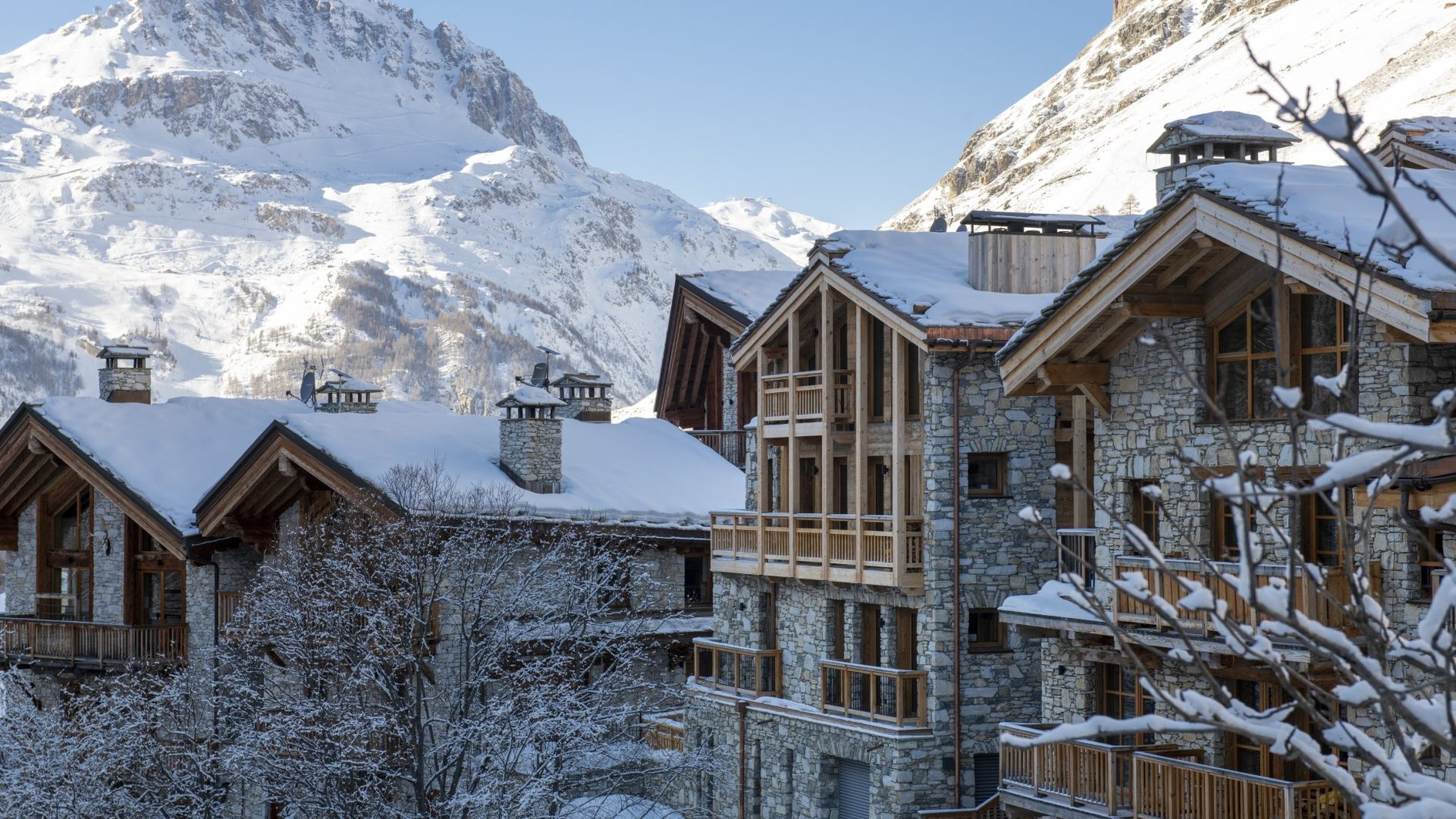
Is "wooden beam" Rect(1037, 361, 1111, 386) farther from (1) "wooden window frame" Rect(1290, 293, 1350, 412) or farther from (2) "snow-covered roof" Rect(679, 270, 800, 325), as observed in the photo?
(2) "snow-covered roof" Rect(679, 270, 800, 325)

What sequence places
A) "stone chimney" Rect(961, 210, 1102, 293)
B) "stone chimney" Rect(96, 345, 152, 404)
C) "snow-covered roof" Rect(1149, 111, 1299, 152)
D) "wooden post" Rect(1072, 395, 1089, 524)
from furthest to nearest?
"stone chimney" Rect(96, 345, 152, 404) → "stone chimney" Rect(961, 210, 1102, 293) → "wooden post" Rect(1072, 395, 1089, 524) → "snow-covered roof" Rect(1149, 111, 1299, 152)

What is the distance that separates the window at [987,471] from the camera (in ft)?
81.0

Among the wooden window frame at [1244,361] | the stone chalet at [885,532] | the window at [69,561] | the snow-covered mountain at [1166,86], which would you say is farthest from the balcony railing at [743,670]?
the snow-covered mountain at [1166,86]

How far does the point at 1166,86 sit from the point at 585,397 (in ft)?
268

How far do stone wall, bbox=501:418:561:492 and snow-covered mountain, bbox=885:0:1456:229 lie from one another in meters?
45.0

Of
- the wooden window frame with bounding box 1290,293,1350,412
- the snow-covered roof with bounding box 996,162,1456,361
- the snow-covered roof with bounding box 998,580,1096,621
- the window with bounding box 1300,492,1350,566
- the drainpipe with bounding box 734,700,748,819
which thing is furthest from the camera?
the drainpipe with bounding box 734,700,748,819

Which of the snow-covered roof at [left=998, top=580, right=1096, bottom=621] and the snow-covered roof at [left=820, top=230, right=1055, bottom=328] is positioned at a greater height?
the snow-covered roof at [left=820, top=230, right=1055, bottom=328]

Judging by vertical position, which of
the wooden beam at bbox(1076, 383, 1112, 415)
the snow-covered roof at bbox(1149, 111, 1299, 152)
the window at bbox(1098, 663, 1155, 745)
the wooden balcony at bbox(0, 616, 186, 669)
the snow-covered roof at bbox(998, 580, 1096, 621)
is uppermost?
the snow-covered roof at bbox(1149, 111, 1299, 152)

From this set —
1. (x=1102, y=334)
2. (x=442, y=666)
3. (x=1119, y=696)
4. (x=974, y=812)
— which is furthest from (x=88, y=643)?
(x=1102, y=334)

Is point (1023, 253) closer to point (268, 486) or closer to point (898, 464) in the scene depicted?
point (898, 464)

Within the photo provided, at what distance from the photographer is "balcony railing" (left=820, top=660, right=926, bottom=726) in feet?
79.8

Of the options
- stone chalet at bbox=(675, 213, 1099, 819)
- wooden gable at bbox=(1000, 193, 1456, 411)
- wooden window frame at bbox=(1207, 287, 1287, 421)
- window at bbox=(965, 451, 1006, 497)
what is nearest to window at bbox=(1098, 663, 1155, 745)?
wooden gable at bbox=(1000, 193, 1456, 411)

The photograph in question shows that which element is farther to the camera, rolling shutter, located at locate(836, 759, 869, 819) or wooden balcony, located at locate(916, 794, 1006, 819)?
rolling shutter, located at locate(836, 759, 869, 819)

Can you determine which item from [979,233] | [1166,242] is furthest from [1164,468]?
[979,233]
